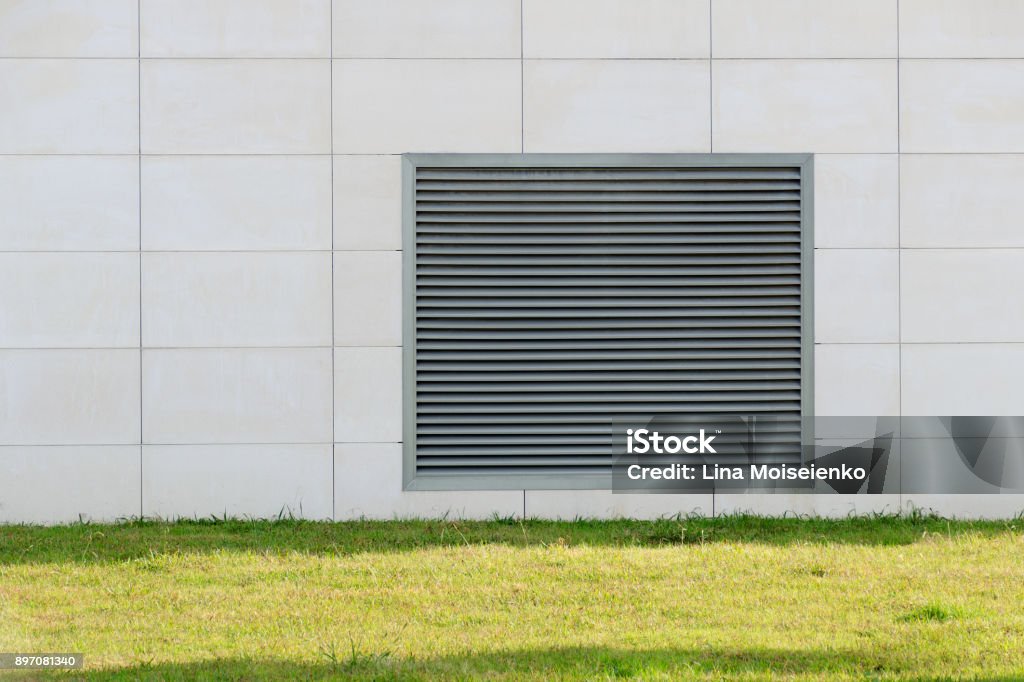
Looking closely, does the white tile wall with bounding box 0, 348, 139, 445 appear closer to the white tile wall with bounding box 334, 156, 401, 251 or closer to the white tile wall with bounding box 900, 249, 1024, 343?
the white tile wall with bounding box 334, 156, 401, 251

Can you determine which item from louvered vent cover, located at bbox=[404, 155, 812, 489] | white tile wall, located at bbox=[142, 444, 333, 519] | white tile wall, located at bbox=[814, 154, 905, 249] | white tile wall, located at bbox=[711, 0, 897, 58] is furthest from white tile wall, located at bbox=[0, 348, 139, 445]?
A: white tile wall, located at bbox=[814, 154, 905, 249]

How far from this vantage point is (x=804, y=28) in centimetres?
877

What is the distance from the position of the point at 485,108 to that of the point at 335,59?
1.24 meters

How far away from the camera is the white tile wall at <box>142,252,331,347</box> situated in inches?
338

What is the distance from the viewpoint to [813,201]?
875 centimetres

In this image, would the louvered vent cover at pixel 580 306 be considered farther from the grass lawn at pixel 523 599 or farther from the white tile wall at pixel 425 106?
the grass lawn at pixel 523 599

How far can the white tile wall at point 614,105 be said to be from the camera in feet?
28.4

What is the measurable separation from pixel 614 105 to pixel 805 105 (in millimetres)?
1539

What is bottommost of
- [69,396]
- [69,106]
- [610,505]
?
[610,505]

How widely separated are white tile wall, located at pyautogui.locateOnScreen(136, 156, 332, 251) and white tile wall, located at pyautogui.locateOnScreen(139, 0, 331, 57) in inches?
33.5

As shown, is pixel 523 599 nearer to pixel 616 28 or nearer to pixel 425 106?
pixel 425 106

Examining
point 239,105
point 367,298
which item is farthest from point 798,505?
point 239,105

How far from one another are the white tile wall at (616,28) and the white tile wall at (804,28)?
0.60ft

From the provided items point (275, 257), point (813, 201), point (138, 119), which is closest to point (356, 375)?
point (275, 257)
